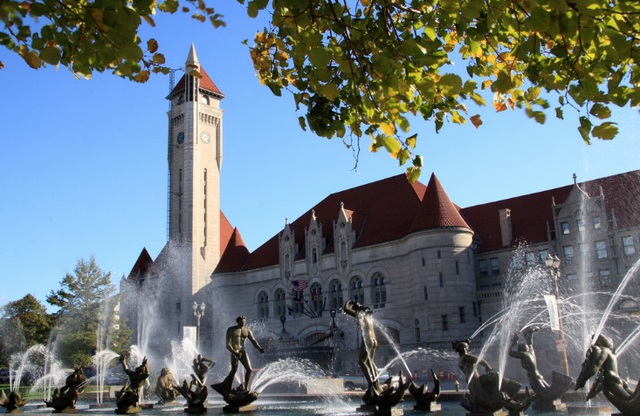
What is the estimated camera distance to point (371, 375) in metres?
13.0

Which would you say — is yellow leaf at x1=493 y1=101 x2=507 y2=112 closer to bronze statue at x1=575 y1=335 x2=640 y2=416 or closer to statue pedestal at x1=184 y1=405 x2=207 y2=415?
bronze statue at x1=575 y1=335 x2=640 y2=416

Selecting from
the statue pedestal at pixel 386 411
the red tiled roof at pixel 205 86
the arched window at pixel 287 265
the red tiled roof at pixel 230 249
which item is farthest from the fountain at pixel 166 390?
the red tiled roof at pixel 205 86

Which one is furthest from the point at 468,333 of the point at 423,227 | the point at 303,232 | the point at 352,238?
the point at 303,232

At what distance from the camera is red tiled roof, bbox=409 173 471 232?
48.8 meters

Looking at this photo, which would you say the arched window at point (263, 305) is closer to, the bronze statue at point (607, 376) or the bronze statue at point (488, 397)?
the bronze statue at point (488, 397)

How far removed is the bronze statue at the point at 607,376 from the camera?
9344 mm

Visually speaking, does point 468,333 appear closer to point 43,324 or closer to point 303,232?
point 303,232

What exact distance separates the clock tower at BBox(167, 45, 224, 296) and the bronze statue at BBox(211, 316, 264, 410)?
51.0m

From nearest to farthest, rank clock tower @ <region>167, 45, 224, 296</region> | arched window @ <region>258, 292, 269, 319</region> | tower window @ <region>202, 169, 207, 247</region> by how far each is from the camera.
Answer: arched window @ <region>258, 292, 269, 319</region>
clock tower @ <region>167, 45, 224, 296</region>
tower window @ <region>202, 169, 207, 247</region>

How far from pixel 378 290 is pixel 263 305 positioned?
13.2 meters

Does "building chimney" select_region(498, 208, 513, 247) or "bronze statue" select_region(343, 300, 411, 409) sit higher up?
"building chimney" select_region(498, 208, 513, 247)

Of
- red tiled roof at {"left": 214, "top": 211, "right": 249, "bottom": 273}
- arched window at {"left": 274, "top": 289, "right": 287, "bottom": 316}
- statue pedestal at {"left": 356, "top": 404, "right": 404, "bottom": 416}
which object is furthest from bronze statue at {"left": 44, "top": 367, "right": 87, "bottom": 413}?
red tiled roof at {"left": 214, "top": 211, "right": 249, "bottom": 273}

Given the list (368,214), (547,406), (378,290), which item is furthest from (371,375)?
(368,214)

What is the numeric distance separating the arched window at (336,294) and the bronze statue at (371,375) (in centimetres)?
4046
